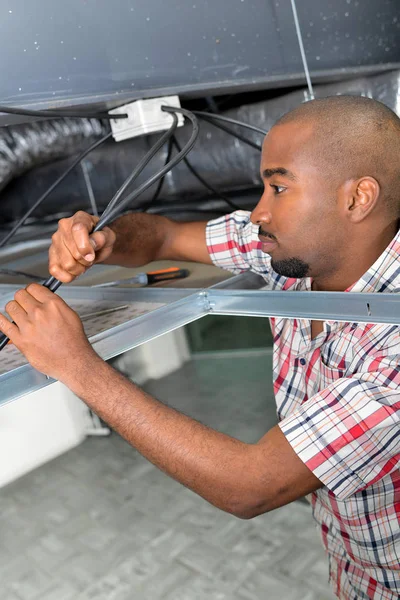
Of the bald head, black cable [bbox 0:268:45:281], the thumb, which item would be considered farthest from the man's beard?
black cable [bbox 0:268:45:281]

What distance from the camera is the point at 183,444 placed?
0.57 meters

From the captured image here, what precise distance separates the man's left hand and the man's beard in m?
0.27

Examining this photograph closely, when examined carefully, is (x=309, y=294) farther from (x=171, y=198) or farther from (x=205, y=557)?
(x=205, y=557)

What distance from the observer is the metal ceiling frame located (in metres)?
0.51

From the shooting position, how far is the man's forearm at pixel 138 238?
2.88ft

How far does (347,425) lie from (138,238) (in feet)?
1.56

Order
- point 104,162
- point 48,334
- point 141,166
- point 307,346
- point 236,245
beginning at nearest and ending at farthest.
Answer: point 48,334
point 141,166
point 307,346
point 236,245
point 104,162

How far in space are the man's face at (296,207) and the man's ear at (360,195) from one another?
0.05 ft

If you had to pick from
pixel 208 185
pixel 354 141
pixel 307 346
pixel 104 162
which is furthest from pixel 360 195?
pixel 104 162

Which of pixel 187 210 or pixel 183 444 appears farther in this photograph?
pixel 187 210

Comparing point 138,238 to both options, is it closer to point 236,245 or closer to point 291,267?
point 236,245

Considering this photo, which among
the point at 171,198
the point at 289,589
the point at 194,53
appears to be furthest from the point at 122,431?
the point at 289,589

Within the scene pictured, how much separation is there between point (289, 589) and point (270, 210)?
93 cm

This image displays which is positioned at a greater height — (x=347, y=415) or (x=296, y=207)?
(x=296, y=207)
